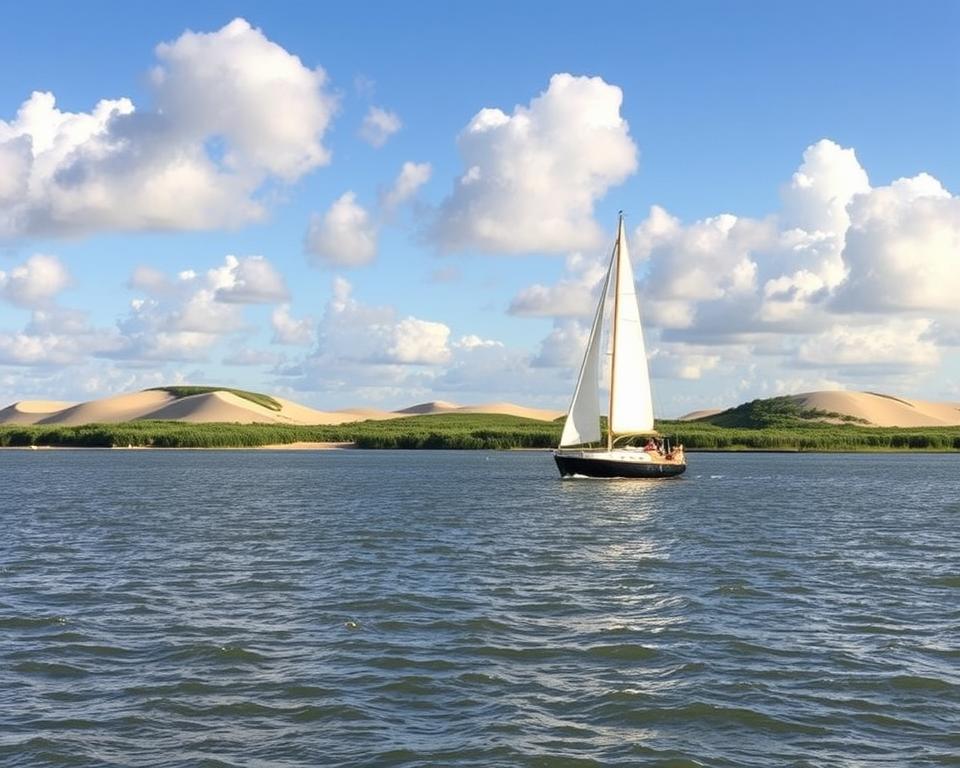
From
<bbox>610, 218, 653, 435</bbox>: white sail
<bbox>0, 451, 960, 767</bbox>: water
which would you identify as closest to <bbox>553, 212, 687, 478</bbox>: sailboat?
<bbox>610, 218, 653, 435</bbox>: white sail

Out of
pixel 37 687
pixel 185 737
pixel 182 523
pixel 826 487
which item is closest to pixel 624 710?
pixel 185 737

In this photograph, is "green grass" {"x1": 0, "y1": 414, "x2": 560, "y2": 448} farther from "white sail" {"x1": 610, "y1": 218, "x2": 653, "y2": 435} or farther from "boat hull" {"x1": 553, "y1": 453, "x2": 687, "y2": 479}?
"white sail" {"x1": 610, "y1": 218, "x2": 653, "y2": 435}

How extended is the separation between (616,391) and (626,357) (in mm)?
2087

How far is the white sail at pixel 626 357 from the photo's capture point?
6438cm

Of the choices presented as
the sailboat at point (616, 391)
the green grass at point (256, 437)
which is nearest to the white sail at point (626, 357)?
the sailboat at point (616, 391)

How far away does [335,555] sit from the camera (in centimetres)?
3070

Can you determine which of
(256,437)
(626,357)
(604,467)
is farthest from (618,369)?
(256,437)

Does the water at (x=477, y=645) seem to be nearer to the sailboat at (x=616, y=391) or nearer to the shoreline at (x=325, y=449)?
Result: the sailboat at (x=616, y=391)

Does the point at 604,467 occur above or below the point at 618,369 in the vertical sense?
below

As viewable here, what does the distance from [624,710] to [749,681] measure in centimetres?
237

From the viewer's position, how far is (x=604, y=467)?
64.3 meters

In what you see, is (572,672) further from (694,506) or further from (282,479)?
(282,479)

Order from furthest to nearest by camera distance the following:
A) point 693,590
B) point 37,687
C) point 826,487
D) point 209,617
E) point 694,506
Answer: point 826,487 < point 694,506 < point 693,590 < point 209,617 < point 37,687

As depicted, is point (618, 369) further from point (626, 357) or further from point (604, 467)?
point (604, 467)
